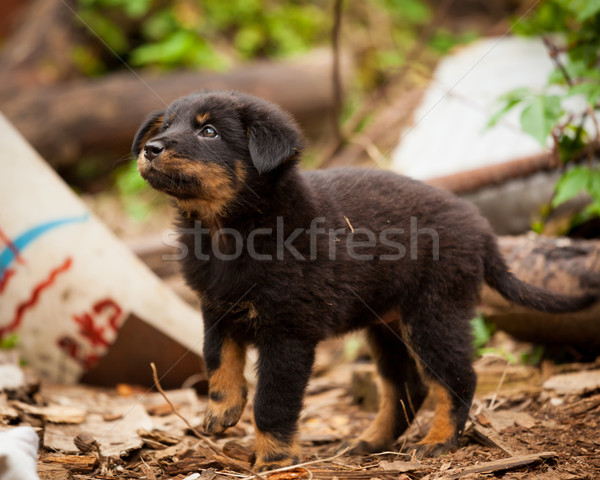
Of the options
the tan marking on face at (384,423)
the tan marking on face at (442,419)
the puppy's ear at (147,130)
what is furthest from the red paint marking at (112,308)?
the tan marking on face at (442,419)

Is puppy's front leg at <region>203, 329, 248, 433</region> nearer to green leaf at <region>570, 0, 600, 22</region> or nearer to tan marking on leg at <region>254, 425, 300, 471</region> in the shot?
tan marking on leg at <region>254, 425, 300, 471</region>

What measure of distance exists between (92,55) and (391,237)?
8.11 m

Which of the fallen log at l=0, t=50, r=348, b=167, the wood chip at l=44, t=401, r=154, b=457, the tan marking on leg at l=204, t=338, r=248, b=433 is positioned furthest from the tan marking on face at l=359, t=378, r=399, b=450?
the fallen log at l=0, t=50, r=348, b=167

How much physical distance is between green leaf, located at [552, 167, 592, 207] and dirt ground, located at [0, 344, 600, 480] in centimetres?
119

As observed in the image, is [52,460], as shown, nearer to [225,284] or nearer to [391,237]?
[225,284]

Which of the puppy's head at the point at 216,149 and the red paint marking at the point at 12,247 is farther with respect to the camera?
the red paint marking at the point at 12,247

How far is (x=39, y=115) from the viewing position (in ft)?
28.0

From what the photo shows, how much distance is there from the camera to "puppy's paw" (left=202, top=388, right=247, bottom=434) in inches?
139

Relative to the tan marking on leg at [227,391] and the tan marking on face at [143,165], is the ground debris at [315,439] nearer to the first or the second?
the tan marking on leg at [227,391]

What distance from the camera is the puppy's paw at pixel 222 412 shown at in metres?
3.54

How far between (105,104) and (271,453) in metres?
6.66

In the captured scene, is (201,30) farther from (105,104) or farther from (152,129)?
(152,129)

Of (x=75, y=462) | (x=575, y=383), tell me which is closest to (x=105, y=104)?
(x=75, y=462)

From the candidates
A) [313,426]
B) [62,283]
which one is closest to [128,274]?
[62,283]
